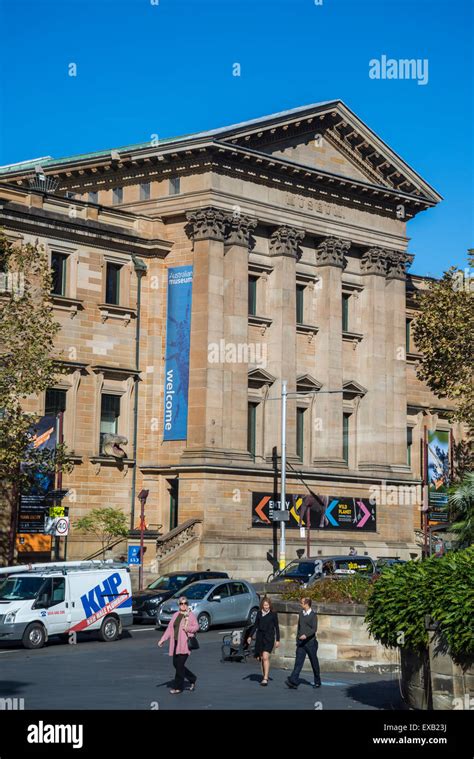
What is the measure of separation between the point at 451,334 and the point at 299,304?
1244cm

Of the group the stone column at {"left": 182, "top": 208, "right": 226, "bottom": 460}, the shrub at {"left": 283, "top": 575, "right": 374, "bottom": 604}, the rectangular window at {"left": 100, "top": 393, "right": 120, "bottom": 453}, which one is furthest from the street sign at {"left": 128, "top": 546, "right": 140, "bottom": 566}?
the shrub at {"left": 283, "top": 575, "right": 374, "bottom": 604}

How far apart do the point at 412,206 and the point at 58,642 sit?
127 feet

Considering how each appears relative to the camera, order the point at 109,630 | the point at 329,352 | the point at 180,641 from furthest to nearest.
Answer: the point at 329,352 < the point at 109,630 < the point at 180,641

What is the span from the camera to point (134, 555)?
53438 mm

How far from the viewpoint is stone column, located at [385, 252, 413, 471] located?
68.1 m

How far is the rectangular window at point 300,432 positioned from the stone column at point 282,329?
1199mm

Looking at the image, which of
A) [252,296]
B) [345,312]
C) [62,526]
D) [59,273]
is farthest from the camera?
[345,312]

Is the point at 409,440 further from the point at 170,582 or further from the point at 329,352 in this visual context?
the point at 170,582

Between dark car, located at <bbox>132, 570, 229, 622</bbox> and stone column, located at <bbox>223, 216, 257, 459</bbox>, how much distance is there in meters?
12.0

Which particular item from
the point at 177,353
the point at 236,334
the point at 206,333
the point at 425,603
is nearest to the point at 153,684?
the point at 425,603

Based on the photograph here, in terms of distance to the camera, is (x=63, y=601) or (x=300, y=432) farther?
(x=300, y=432)

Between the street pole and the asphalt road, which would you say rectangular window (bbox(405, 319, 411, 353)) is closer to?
the street pole

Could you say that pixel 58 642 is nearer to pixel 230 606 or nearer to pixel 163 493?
pixel 230 606

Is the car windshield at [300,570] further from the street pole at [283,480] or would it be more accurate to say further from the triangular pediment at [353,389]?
the triangular pediment at [353,389]
